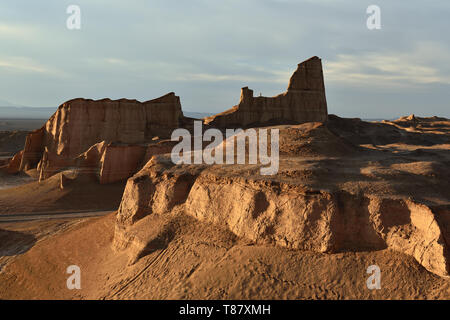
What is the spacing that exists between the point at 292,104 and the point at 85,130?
2109 centimetres

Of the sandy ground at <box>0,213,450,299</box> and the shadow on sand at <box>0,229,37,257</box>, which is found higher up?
the sandy ground at <box>0,213,450,299</box>

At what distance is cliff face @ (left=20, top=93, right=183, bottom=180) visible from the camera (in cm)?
2764

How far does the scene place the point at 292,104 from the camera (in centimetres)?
3756

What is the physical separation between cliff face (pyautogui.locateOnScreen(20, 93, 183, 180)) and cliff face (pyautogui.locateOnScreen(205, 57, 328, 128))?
7.79 m

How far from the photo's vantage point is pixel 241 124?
119ft

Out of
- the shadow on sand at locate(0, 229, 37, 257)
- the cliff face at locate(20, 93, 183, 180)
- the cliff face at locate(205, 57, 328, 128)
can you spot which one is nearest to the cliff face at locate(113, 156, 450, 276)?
the shadow on sand at locate(0, 229, 37, 257)

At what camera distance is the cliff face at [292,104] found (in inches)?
1428

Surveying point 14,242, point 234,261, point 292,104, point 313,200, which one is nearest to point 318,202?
point 313,200

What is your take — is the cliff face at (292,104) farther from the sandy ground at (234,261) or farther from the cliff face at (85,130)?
the sandy ground at (234,261)

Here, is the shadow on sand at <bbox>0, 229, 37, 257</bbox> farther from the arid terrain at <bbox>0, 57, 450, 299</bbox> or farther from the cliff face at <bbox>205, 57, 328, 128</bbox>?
the cliff face at <bbox>205, 57, 328, 128</bbox>

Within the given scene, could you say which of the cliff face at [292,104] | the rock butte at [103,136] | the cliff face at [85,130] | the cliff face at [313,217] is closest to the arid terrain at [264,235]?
the cliff face at [313,217]

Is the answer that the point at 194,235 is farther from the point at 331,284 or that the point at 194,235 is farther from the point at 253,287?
the point at 331,284

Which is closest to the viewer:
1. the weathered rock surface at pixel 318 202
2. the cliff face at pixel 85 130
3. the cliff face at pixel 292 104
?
the weathered rock surface at pixel 318 202

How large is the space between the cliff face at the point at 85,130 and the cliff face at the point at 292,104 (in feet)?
25.5
